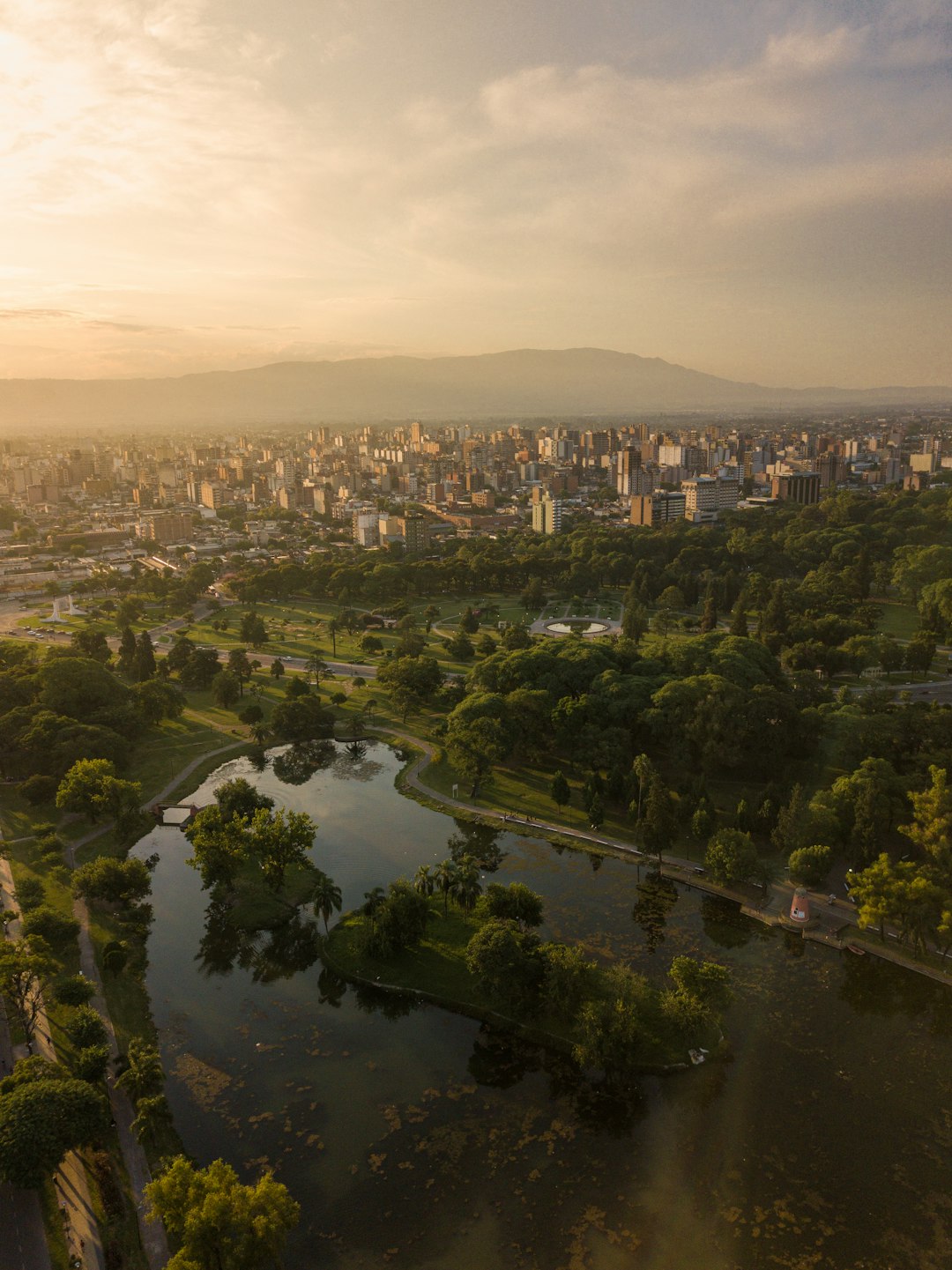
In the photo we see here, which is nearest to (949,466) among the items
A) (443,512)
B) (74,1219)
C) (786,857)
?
(443,512)

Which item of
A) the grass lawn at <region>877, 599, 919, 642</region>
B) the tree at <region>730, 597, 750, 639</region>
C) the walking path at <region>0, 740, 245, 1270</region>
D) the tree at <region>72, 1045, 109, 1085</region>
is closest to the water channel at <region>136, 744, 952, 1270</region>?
the walking path at <region>0, 740, 245, 1270</region>

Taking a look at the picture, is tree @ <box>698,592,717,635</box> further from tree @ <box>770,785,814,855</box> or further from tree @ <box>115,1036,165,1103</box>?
tree @ <box>115,1036,165,1103</box>

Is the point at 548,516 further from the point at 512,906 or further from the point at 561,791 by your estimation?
the point at 512,906

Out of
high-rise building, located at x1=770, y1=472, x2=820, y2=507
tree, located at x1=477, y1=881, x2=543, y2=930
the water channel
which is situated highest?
high-rise building, located at x1=770, y1=472, x2=820, y2=507

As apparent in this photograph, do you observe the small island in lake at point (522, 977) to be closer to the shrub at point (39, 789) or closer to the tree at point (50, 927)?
the tree at point (50, 927)

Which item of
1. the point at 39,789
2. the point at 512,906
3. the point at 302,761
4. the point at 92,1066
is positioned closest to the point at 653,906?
the point at 512,906
